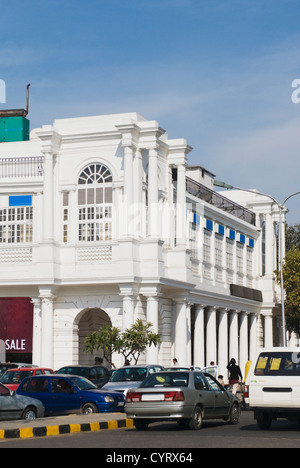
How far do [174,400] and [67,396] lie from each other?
524cm

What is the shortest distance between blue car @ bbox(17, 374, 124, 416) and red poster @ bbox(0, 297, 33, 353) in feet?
62.6

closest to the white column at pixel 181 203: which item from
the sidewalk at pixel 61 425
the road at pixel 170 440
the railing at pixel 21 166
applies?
the railing at pixel 21 166

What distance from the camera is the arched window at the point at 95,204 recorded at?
43.1 meters

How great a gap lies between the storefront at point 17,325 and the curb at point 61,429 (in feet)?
73.1

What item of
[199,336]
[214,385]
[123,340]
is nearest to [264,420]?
[214,385]

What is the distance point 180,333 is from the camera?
4516cm

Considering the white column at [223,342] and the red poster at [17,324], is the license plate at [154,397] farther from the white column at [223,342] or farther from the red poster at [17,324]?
the white column at [223,342]

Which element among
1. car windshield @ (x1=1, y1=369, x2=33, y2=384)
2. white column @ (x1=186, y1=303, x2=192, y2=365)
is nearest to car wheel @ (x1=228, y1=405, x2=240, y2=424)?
car windshield @ (x1=1, y1=369, x2=33, y2=384)

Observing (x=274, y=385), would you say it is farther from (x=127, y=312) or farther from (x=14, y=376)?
(x=127, y=312)

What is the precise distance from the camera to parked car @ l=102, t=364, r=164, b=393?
27.1 meters

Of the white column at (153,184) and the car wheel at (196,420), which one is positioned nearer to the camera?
the car wheel at (196,420)

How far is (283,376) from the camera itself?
20.2m

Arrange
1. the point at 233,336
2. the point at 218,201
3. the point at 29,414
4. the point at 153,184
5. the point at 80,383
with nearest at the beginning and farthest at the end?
the point at 29,414 < the point at 80,383 < the point at 153,184 < the point at 233,336 < the point at 218,201
